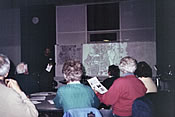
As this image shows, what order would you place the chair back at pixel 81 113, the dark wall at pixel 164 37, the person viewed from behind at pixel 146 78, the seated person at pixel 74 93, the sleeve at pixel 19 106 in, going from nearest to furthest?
the sleeve at pixel 19 106, the chair back at pixel 81 113, the seated person at pixel 74 93, the person viewed from behind at pixel 146 78, the dark wall at pixel 164 37

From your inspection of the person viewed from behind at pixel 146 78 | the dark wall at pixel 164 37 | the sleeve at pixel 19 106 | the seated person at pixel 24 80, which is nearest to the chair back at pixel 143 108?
the sleeve at pixel 19 106

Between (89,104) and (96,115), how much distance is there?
0.25 metres

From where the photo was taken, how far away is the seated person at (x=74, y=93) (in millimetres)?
2062

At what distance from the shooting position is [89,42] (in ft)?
22.7

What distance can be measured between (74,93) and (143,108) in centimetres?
66

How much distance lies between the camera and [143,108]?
1.90 meters

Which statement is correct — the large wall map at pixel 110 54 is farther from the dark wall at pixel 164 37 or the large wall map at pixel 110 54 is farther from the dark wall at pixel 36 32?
the dark wall at pixel 36 32

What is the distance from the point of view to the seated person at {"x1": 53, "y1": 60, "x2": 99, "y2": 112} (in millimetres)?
2062

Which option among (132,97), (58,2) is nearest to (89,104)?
(132,97)

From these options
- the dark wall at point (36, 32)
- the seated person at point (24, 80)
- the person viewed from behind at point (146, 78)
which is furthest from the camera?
the dark wall at point (36, 32)

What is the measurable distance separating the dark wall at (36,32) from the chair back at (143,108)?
5.53 metres

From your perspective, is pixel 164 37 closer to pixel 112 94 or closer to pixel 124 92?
pixel 124 92

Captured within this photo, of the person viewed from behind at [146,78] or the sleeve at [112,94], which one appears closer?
the sleeve at [112,94]

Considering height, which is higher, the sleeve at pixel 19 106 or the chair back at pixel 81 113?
the sleeve at pixel 19 106
